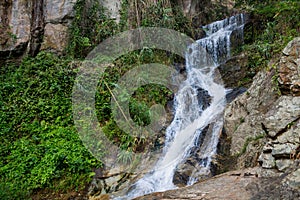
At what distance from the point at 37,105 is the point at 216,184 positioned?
575 centimetres

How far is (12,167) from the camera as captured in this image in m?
6.32

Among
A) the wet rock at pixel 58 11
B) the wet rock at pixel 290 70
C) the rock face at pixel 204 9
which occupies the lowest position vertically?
the wet rock at pixel 290 70

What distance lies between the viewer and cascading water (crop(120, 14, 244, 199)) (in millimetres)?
6000

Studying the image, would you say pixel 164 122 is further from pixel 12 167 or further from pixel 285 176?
pixel 285 176

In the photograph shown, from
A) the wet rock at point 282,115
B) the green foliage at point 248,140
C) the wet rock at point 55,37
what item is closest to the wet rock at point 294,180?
the wet rock at point 282,115

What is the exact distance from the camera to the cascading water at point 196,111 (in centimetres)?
600

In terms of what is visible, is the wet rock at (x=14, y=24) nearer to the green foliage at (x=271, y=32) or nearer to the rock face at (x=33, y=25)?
the rock face at (x=33, y=25)

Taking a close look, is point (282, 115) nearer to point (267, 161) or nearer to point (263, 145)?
point (263, 145)

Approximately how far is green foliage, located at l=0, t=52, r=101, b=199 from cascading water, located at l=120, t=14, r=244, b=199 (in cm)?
159

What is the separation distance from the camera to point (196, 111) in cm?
820

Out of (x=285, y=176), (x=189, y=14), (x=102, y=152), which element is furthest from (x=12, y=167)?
(x=189, y=14)

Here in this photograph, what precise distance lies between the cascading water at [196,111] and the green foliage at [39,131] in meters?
1.59

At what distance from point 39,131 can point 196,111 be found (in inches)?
173

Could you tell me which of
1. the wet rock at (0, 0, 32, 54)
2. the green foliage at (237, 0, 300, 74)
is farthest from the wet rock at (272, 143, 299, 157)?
the wet rock at (0, 0, 32, 54)
